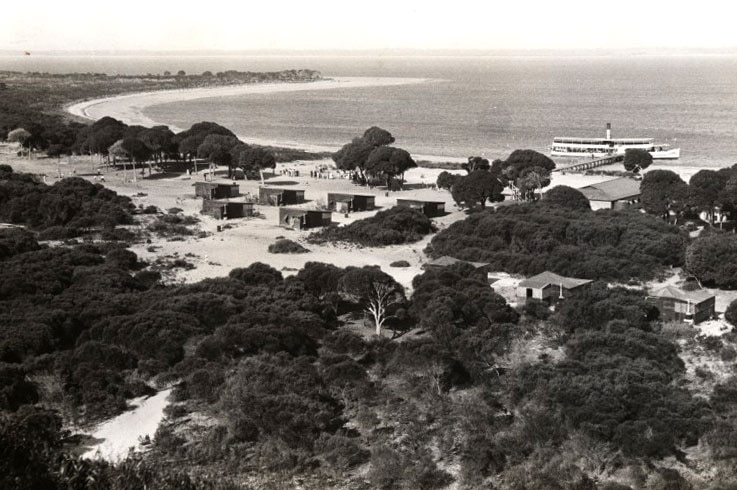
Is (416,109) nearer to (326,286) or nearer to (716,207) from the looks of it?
(716,207)

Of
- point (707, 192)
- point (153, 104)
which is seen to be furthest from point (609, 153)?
point (153, 104)

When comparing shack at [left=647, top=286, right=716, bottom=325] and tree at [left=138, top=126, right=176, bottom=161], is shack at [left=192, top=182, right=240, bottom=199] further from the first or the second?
shack at [left=647, top=286, right=716, bottom=325]

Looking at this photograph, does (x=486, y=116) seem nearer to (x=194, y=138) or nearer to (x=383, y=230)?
(x=194, y=138)

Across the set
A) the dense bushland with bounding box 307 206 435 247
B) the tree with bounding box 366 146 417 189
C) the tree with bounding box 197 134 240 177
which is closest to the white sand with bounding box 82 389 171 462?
the dense bushland with bounding box 307 206 435 247

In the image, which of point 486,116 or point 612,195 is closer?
point 612,195

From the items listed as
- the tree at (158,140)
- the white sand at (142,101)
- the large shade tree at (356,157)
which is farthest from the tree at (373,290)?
the white sand at (142,101)

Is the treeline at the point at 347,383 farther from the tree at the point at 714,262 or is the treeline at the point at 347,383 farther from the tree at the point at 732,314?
the tree at the point at 714,262
